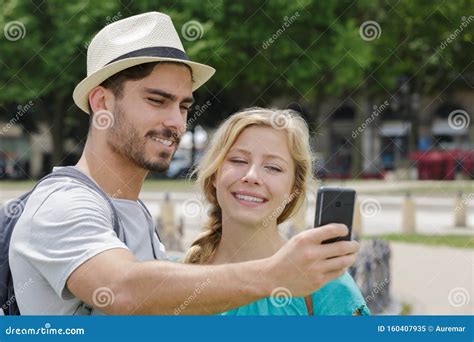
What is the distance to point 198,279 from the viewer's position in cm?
188

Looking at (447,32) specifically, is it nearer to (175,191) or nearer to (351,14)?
(351,14)

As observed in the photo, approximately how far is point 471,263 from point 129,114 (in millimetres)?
10106

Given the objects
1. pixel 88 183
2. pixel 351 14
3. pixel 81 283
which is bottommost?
pixel 81 283

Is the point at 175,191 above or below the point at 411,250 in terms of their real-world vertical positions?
above

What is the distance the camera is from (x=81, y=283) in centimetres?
197

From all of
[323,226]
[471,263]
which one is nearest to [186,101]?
[323,226]

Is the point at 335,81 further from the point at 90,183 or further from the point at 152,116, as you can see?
the point at 90,183
